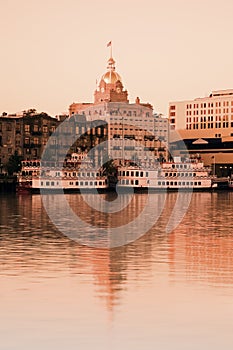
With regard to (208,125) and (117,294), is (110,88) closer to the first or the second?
(208,125)

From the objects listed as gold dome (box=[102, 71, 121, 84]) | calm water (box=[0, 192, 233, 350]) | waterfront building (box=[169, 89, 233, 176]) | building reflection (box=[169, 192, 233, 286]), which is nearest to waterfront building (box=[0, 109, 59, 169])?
waterfront building (box=[169, 89, 233, 176])

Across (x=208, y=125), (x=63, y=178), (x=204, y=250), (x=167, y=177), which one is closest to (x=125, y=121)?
(x=208, y=125)

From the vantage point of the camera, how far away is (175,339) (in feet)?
50.7

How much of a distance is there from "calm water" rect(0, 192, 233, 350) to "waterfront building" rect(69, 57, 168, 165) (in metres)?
88.6

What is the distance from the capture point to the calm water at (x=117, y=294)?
15586 mm

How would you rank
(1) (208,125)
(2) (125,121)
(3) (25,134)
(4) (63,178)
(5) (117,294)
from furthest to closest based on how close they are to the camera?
1. (1) (208,125)
2. (2) (125,121)
3. (3) (25,134)
4. (4) (63,178)
5. (5) (117,294)

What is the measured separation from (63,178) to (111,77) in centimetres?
6151

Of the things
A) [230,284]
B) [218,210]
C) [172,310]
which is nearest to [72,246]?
[230,284]

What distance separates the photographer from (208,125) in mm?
139625

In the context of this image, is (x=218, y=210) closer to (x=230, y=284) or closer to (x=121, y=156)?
(x=230, y=284)

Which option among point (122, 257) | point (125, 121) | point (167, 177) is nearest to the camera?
point (122, 257)

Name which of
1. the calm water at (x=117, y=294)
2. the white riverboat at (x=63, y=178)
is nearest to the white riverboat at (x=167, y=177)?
the white riverboat at (x=63, y=178)

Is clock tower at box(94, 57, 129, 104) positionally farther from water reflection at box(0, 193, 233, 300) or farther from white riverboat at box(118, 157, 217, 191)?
water reflection at box(0, 193, 233, 300)

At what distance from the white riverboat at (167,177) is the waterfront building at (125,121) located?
63.8 ft
